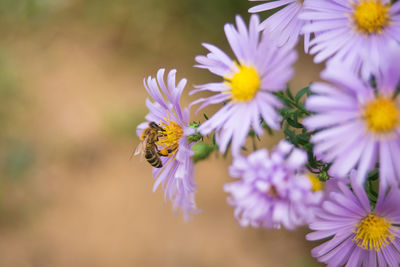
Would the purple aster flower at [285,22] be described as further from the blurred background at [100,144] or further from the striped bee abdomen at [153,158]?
the blurred background at [100,144]

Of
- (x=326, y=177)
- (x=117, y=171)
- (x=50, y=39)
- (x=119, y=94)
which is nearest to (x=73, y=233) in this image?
(x=117, y=171)

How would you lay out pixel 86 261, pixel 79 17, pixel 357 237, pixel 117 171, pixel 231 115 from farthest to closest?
pixel 79 17 < pixel 117 171 < pixel 86 261 < pixel 357 237 < pixel 231 115

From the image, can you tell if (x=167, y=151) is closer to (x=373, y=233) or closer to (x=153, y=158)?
(x=153, y=158)

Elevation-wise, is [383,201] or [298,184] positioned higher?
[383,201]

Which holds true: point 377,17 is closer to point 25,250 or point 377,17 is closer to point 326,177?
point 326,177

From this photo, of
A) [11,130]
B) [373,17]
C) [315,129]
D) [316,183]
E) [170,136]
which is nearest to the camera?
[315,129]

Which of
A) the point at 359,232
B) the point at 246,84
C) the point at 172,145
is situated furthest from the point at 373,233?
the point at 172,145

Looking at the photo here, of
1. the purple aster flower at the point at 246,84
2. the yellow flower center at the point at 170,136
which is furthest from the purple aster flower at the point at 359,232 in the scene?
the yellow flower center at the point at 170,136
